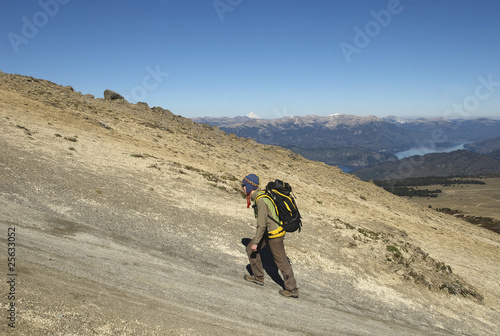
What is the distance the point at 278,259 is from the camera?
30.3 ft

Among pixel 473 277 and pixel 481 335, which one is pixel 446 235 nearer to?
pixel 473 277

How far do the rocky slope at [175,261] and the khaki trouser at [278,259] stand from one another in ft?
1.97

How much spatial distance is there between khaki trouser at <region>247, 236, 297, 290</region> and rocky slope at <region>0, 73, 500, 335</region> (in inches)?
23.7

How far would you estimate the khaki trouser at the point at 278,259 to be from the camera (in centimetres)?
901

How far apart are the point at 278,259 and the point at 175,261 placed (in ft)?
13.0

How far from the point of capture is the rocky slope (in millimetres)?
6914

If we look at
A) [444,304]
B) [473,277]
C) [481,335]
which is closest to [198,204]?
[444,304]

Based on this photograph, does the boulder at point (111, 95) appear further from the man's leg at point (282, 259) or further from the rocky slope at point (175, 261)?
the man's leg at point (282, 259)

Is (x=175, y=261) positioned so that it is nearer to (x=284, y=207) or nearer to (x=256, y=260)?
(x=256, y=260)

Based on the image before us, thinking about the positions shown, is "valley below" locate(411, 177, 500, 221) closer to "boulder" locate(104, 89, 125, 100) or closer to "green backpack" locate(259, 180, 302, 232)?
"boulder" locate(104, 89, 125, 100)

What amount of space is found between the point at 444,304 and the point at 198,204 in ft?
45.1

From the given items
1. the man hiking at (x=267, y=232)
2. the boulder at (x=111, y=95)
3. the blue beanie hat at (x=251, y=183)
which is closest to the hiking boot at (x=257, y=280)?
the man hiking at (x=267, y=232)

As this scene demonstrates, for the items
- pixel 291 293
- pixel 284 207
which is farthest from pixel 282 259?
pixel 284 207

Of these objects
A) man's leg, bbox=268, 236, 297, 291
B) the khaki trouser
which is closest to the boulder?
the khaki trouser
